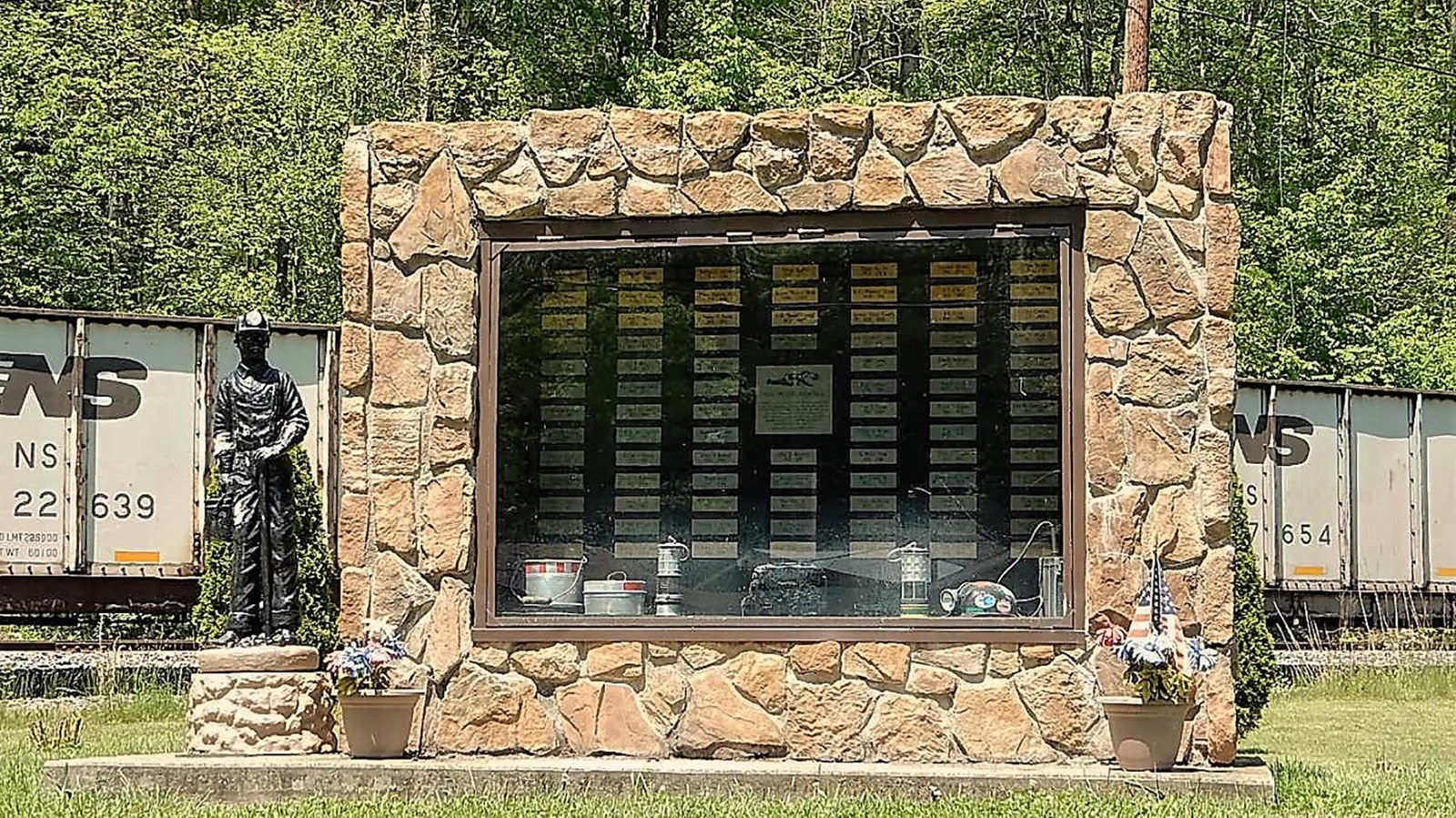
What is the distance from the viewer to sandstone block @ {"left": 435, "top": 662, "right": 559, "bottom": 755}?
8.73 metres

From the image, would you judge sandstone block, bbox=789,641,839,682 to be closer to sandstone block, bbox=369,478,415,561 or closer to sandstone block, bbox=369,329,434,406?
sandstone block, bbox=369,478,415,561

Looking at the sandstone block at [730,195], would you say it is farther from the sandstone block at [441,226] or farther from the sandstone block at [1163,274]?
the sandstone block at [1163,274]

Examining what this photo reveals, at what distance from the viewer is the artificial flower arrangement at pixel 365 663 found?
8.26 m

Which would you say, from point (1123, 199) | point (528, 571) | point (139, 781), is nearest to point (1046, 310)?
point (1123, 199)

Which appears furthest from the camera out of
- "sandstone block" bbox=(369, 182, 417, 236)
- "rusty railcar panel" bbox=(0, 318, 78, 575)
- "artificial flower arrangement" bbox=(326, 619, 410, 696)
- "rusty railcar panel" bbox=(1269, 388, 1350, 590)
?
"rusty railcar panel" bbox=(1269, 388, 1350, 590)

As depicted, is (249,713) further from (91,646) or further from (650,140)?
(91,646)

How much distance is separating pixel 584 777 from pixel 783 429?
1907 millimetres

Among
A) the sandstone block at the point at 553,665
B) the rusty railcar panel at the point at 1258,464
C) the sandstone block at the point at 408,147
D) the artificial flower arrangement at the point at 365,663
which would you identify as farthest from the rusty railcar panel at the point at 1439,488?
the artificial flower arrangement at the point at 365,663

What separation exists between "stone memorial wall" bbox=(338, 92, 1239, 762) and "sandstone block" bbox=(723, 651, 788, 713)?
0.04 feet

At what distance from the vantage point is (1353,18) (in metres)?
29.7

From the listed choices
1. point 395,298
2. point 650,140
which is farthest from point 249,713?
A: point 650,140

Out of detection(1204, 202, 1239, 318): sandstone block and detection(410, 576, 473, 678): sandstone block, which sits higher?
detection(1204, 202, 1239, 318): sandstone block

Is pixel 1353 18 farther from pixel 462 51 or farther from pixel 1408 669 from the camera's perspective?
pixel 1408 669

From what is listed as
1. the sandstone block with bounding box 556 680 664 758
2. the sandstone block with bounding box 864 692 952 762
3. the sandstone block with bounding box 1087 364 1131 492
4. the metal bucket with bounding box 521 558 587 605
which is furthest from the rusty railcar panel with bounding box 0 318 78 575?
the sandstone block with bounding box 1087 364 1131 492
